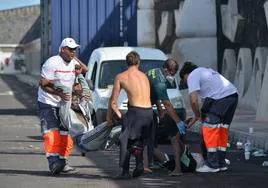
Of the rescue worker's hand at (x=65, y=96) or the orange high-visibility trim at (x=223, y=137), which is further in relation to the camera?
the orange high-visibility trim at (x=223, y=137)

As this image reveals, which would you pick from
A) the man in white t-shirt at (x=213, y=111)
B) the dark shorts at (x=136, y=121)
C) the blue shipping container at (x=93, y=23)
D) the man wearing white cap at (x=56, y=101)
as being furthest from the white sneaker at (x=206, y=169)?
the blue shipping container at (x=93, y=23)

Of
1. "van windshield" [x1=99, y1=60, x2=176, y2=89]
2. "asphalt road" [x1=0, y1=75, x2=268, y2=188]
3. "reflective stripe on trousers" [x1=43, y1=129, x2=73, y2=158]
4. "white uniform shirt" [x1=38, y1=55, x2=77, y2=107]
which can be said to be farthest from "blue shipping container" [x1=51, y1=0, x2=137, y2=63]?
"reflective stripe on trousers" [x1=43, y1=129, x2=73, y2=158]

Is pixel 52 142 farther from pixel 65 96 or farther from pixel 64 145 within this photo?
pixel 65 96

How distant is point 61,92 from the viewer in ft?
37.1

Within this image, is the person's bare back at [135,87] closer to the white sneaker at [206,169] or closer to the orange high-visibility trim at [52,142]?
the orange high-visibility trim at [52,142]

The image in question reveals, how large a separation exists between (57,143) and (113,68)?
625 cm

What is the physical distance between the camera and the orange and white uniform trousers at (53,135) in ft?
37.2

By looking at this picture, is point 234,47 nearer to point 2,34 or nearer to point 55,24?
point 55,24

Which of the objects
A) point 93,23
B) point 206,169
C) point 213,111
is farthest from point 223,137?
point 93,23

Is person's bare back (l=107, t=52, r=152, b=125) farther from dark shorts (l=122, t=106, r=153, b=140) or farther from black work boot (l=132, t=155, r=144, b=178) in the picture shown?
black work boot (l=132, t=155, r=144, b=178)

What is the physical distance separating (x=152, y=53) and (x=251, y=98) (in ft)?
21.0

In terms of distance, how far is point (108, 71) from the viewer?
1747 cm

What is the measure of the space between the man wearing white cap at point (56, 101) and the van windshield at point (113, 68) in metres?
5.75

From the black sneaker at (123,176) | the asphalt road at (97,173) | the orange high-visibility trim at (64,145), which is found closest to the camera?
the asphalt road at (97,173)
